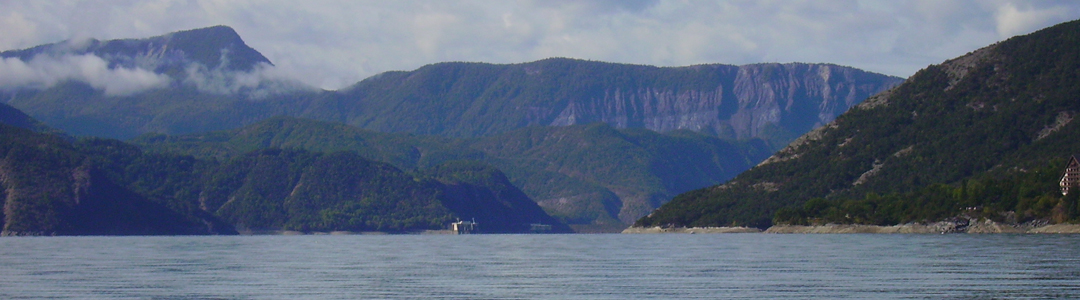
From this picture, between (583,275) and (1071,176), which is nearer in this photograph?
(583,275)

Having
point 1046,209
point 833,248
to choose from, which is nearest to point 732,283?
point 833,248

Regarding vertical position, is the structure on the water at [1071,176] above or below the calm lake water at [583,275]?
above

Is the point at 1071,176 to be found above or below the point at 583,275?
above

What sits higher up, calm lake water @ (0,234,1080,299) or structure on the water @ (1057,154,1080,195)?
structure on the water @ (1057,154,1080,195)

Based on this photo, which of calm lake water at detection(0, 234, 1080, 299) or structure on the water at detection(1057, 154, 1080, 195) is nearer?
calm lake water at detection(0, 234, 1080, 299)
